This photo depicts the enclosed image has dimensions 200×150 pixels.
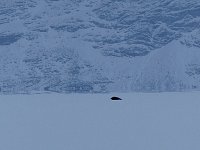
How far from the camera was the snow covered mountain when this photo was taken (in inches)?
5866

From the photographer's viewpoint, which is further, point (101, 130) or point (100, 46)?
point (100, 46)

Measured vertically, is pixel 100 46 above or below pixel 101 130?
below

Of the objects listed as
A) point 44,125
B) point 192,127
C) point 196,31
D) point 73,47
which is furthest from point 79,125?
point 196,31

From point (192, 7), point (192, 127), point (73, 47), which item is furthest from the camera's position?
point (192, 7)

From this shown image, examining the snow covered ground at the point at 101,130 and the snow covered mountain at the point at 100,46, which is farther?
the snow covered mountain at the point at 100,46

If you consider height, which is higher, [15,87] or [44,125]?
[44,125]

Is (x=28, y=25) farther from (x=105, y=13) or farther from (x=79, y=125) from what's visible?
(x=79, y=125)

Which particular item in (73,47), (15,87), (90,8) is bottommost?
(15,87)

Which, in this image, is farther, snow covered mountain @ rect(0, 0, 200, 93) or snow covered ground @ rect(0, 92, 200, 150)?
snow covered mountain @ rect(0, 0, 200, 93)

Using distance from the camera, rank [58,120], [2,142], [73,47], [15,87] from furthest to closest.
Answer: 1. [73,47]
2. [15,87]
3. [58,120]
4. [2,142]

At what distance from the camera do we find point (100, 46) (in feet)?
574

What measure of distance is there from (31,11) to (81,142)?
17859cm

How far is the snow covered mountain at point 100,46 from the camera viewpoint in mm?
149000

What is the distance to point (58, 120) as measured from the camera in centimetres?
2788
